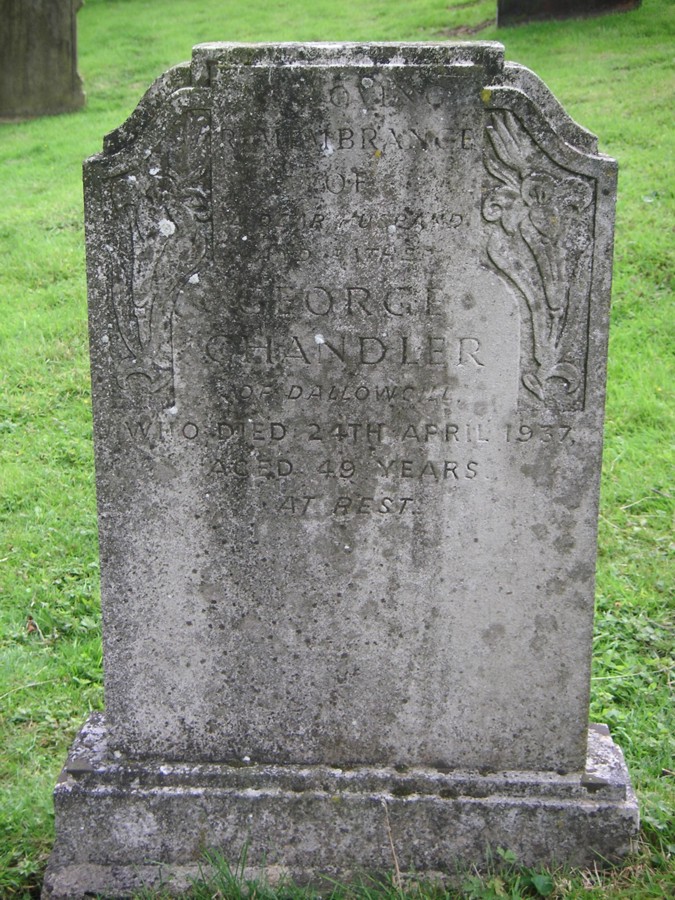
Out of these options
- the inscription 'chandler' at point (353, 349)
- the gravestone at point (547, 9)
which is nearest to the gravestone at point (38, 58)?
the gravestone at point (547, 9)

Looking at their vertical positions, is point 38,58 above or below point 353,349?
above

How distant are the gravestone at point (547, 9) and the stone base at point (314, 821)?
42.0ft

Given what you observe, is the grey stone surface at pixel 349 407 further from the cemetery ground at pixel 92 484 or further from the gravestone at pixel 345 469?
the cemetery ground at pixel 92 484

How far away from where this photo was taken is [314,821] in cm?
333

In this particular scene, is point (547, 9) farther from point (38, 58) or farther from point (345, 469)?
point (345, 469)

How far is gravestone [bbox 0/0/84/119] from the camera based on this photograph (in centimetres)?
1224

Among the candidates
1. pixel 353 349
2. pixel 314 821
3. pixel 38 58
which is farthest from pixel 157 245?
pixel 38 58

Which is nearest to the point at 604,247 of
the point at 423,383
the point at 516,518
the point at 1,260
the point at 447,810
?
the point at 423,383

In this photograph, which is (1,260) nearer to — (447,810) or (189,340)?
(189,340)

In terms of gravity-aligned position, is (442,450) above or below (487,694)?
above

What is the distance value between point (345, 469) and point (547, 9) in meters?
12.8

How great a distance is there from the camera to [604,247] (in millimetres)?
2977

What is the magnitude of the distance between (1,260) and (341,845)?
6.61 m

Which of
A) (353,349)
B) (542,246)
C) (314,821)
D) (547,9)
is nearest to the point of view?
(542,246)
